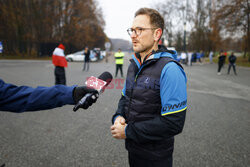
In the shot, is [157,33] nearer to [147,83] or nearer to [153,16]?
[153,16]

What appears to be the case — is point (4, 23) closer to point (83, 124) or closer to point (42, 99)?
point (83, 124)

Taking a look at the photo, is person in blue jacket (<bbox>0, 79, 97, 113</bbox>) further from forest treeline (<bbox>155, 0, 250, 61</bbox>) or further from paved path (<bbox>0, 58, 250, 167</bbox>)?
forest treeline (<bbox>155, 0, 250, 61</bbox>)

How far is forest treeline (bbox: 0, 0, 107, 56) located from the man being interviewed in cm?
2866

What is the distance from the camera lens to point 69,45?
33.3m

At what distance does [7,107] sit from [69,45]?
113 ft

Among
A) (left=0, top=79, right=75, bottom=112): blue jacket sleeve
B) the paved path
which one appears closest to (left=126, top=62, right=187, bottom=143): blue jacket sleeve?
(left=0, top=79, right=75, bottom=112): blue jacket sleeve

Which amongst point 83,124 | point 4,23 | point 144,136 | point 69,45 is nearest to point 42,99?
point 144,136

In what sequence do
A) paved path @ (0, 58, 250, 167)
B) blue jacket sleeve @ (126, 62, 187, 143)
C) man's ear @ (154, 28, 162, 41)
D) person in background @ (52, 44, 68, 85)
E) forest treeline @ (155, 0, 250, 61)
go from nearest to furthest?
blue jacket sleeve @ (126, 62, 187, 143) < man's ear @ (154, 28, 162, 41) < paved path @ (0, 58, 250, 167) < person in background @ (52, 44, 68, 85) < forest treeline @ (155, 0, 250, 61)

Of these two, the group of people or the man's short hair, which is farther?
the man's short hair

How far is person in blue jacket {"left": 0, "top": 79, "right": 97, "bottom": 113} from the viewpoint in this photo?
130 centimetres

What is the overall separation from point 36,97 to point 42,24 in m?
31.6

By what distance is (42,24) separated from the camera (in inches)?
1115

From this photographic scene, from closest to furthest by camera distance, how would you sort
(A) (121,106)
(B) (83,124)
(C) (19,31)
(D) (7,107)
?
(D) (7,107) → (A) (121,106) → (B) (83,124) → (C) (19,31)

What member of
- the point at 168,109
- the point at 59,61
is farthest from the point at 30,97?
the point at 59,61
